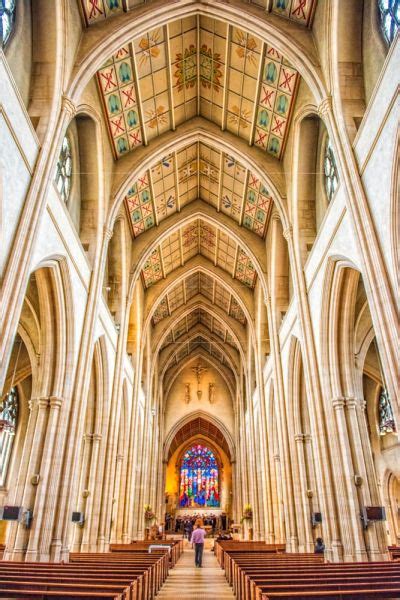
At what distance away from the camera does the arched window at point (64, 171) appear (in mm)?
12523

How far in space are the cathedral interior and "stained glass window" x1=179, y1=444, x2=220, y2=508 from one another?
1418 centimetres

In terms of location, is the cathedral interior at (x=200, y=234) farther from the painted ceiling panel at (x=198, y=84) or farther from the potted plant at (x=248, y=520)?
the potted plant at (x=248, y=520)

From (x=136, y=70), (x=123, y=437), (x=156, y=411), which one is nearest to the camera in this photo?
(x=136, y=70)

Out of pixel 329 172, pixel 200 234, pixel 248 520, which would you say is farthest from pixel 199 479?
pixel 329 172

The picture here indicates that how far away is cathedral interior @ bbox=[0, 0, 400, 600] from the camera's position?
356 inches

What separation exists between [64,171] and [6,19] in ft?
13.5

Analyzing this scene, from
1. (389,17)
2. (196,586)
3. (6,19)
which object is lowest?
(196,586)

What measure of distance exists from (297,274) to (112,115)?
7701mm

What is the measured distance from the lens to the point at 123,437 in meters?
20.8

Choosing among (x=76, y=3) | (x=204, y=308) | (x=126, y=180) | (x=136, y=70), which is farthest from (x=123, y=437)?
(x=76, y=3)

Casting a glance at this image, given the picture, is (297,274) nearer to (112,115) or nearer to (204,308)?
(112,115)

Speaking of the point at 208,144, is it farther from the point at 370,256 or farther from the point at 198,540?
the point at 198,540

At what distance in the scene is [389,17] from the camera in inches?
357

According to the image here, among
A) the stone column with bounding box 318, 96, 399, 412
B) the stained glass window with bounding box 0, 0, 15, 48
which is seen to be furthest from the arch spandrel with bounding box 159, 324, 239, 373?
the stained glass window with bounding box 0, 0, 15, 48
